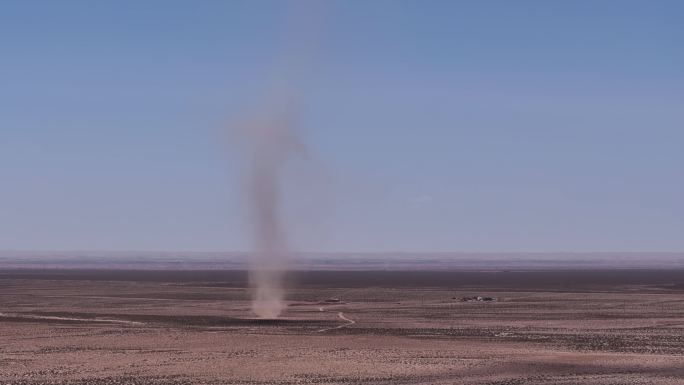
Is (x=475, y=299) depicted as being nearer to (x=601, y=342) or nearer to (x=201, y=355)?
(x=601, y=342)

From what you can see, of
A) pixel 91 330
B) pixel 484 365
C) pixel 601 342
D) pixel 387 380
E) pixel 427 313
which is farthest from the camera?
pixel 427 313

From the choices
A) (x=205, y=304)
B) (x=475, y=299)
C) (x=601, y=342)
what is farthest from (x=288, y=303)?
(x=601, y=342)

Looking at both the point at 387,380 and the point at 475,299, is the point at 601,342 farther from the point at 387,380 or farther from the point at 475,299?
the point at 475,299

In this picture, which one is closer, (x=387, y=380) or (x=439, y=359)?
(x=387, y=380)

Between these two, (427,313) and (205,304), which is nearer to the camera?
(427,313)

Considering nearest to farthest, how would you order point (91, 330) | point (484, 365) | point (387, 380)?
1. point (387, 380)
2. point (484, 365)
3. point (91, 330)

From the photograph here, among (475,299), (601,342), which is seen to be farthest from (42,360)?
(475,299)
